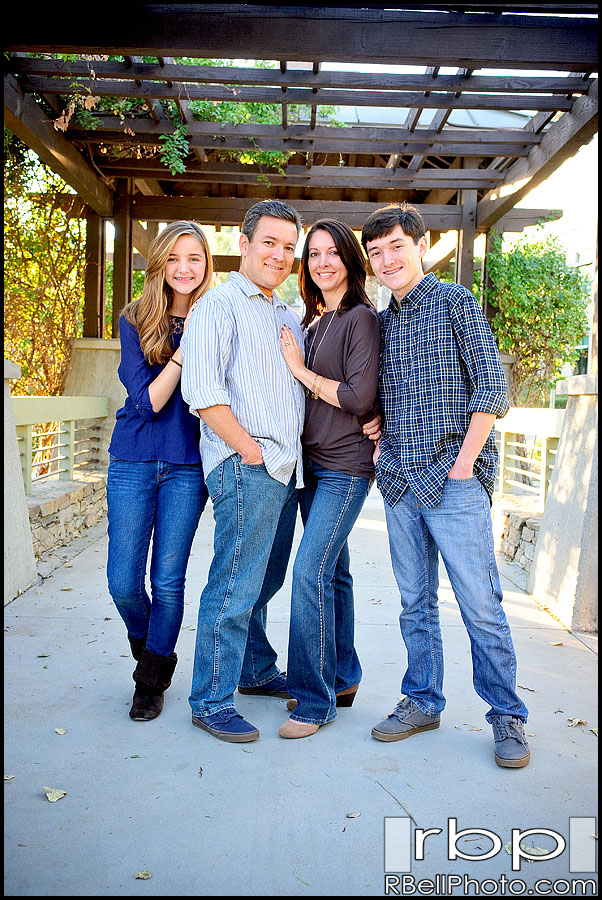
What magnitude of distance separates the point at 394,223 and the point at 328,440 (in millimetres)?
775

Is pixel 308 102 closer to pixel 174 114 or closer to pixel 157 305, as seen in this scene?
pixel 174 114

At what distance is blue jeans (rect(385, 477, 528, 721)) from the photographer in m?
2.59

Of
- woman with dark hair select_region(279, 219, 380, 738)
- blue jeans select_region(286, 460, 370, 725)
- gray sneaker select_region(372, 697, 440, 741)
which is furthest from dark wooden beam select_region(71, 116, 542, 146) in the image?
gray sneaker select_region(372, 697, 440, 741)

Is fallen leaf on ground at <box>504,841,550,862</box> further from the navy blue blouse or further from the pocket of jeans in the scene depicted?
the navy blue blouse

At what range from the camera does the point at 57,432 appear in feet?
21.6

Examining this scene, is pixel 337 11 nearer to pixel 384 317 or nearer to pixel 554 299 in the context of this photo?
pixel 384 317

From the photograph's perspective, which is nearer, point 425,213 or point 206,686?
point 206,686

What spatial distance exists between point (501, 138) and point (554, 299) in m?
3.14

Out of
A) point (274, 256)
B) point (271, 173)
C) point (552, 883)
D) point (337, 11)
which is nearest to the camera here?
point (552, 883)

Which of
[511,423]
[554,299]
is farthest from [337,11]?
[554,299]

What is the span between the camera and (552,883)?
75.3 inches

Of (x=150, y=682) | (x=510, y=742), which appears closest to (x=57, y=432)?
(x=150, y=682)

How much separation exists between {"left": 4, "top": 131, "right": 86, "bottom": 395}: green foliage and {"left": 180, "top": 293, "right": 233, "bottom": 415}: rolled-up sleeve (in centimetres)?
610

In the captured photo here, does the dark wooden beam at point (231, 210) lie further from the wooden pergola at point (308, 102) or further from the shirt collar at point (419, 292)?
the shirt collar at point (419, 292)
